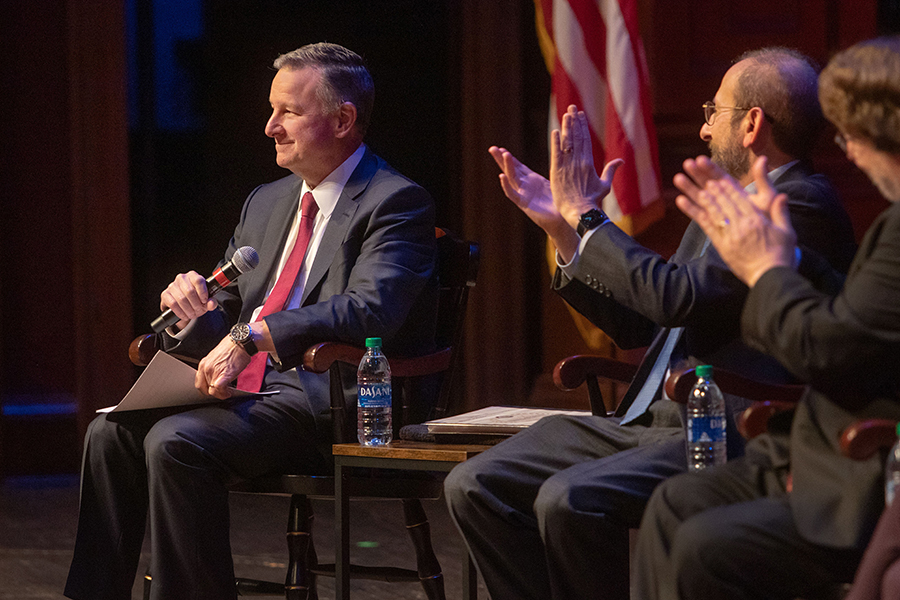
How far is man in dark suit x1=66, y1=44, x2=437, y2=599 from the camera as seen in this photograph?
257cm

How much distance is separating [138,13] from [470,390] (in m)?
2.47

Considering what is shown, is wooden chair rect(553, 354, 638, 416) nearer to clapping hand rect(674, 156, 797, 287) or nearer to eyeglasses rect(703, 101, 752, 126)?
eyeglasses rect(703, 101, 752, 126)

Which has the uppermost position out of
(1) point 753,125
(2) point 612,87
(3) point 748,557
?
(2) point 612,87

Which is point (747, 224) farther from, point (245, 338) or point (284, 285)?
point (284, 285)

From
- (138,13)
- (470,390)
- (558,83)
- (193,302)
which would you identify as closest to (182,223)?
(138,13)

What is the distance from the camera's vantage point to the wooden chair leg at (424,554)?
2785 mm

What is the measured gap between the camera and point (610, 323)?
256 centimetres

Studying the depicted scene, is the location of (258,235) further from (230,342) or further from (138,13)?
(138,13)

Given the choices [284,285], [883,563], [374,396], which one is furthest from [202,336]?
[883,563]

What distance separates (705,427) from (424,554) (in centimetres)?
97

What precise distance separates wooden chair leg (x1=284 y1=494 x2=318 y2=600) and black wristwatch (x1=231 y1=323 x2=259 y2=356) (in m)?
0.40

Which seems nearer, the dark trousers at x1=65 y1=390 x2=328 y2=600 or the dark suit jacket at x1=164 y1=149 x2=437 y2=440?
the dark trousers at x1=65 y1=390 x2=328 y2=600

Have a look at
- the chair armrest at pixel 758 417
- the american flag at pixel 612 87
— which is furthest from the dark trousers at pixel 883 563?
the american flag at pixel 612 87

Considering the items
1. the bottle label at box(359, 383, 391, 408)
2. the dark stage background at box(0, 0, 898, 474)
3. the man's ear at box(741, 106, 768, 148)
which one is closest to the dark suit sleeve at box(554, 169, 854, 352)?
the man's ear at box(741, 106, 768, 148)
